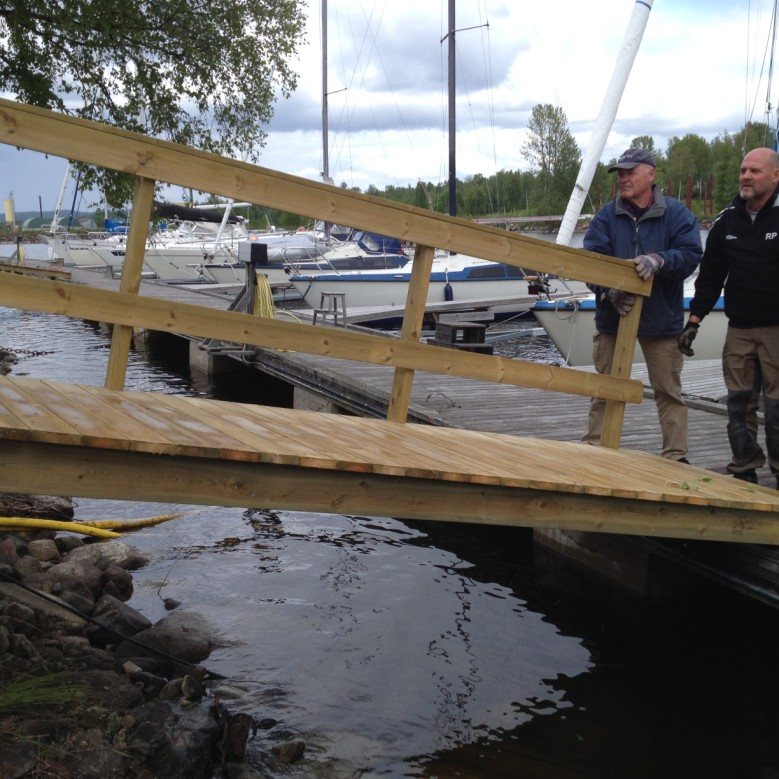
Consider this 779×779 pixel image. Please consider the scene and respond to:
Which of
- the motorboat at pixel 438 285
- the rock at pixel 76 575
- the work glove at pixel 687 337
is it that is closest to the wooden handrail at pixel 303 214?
the work glove at pixel 687 337

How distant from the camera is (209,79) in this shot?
10.2m

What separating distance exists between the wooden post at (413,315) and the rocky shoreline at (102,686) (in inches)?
76.1

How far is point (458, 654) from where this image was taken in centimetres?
602

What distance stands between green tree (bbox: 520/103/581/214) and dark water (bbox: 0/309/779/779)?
3218 inches

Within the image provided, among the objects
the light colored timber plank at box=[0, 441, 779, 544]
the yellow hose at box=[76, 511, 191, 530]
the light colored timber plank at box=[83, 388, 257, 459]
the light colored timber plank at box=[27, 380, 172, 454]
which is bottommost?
the yellow hose at box=[76, 511, 191, 530]

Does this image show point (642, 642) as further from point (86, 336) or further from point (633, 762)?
point (86, 336)

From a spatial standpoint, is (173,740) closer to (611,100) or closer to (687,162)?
(611,100)

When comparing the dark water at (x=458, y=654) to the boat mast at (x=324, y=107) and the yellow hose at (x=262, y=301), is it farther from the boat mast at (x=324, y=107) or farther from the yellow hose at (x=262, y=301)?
the boat mast at (x=324, y=107)

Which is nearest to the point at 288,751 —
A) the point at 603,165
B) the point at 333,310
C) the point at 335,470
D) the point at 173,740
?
the point at 173,740

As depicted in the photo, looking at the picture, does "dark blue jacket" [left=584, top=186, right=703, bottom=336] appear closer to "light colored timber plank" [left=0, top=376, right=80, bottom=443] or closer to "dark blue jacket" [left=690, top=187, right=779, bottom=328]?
"dark blue jacket" [left=690, top=187, right=779, bottom=328]

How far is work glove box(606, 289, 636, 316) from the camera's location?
586cm

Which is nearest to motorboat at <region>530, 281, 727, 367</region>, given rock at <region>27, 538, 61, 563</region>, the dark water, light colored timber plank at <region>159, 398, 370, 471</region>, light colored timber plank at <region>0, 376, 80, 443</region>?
the dark water

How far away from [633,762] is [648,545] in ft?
5.43

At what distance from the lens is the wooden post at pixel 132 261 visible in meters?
4.34
